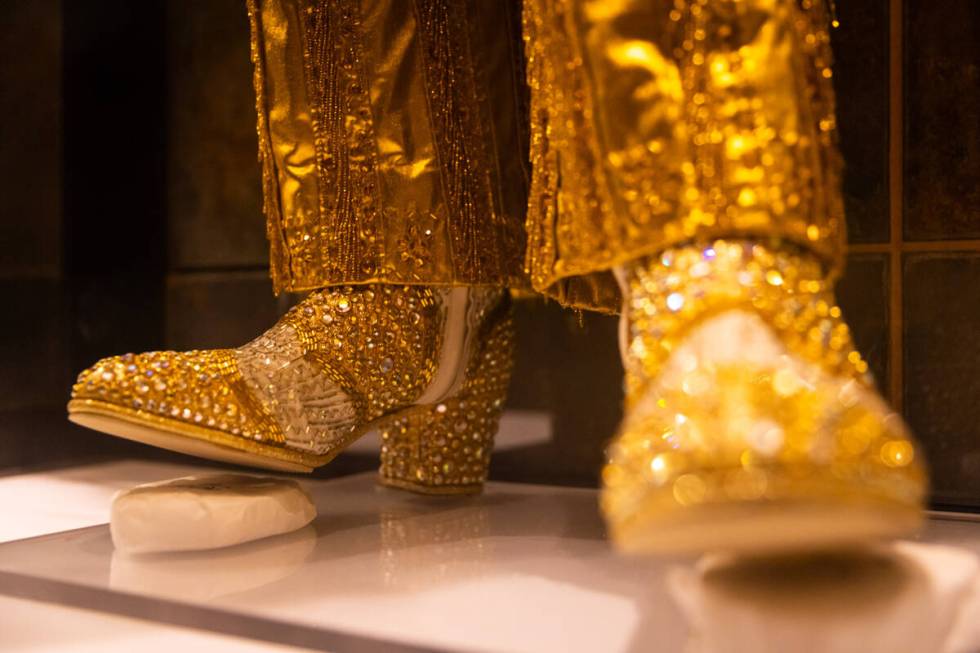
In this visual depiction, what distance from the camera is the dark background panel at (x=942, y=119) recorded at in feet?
2.81

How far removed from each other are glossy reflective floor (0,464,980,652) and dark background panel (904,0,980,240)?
283mm

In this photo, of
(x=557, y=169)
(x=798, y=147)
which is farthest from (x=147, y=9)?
(x=798, y=147)

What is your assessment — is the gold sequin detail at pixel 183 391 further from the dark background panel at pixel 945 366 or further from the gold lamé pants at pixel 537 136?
the dark background panel at pixel 945 366

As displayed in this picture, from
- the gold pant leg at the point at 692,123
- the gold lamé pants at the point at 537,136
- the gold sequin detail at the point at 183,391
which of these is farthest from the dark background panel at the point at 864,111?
the gold sequin detail at the point at 183,391

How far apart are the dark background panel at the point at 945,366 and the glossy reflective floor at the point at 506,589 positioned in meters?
0.10

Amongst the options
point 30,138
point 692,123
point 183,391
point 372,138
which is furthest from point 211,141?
point 692,123

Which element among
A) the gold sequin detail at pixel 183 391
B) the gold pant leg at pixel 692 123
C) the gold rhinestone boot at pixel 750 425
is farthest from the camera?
the gold sequin detail at pixel 183 391

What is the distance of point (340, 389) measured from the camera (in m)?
0.77

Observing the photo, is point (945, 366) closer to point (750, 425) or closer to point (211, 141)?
point (750, 425)

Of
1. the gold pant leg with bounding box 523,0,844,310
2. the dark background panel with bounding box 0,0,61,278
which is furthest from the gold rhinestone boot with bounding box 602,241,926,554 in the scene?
the dark background panel with bounding box 0,0,61,278

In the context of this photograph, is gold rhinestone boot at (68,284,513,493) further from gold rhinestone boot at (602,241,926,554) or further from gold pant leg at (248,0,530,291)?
gold rhinestone boot at (602,241,926,554)

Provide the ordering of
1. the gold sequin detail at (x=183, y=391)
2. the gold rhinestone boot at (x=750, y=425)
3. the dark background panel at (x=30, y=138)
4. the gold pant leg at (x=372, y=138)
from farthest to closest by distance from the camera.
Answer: the dark background panel at (x=30, y=138)
the gold pant leg at (x=372, y=138)
the gold sequin detail at (x=183, y=391)
the gold rhinestone boot at (x=750, y=425)

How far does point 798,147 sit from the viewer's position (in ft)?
1.68

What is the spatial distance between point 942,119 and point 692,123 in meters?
0.47
